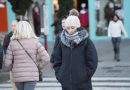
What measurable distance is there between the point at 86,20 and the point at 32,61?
1592cm

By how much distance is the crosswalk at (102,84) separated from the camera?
1216 centimetres

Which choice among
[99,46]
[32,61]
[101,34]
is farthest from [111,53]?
[32,61]

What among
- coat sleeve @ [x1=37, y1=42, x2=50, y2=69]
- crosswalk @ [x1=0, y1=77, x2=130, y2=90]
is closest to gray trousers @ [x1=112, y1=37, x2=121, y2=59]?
crosswalk @ [x1=0, y1=77, x2=130, y2=90]

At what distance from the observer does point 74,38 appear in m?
6.63

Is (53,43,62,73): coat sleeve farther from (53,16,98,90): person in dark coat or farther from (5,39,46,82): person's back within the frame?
(5,39,46,82): person's back

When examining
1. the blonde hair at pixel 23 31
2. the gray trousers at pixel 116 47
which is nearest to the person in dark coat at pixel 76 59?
the blonde hair at pixel 23 31

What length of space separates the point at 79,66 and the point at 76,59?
0.11 meters

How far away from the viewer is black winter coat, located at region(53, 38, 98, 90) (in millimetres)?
6707

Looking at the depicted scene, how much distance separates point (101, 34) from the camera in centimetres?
2364

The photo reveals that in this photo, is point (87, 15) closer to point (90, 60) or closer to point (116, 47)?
point (116, 47)

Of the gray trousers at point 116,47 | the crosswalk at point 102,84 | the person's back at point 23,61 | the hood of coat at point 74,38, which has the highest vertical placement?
the hood of coat at point 74,38

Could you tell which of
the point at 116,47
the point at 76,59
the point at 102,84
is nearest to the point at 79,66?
the point at 76,59

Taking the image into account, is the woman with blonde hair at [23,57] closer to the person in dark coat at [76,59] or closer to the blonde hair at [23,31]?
the blonde hair at [23,31]

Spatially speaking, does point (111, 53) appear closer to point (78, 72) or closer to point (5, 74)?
point (5, 74)
